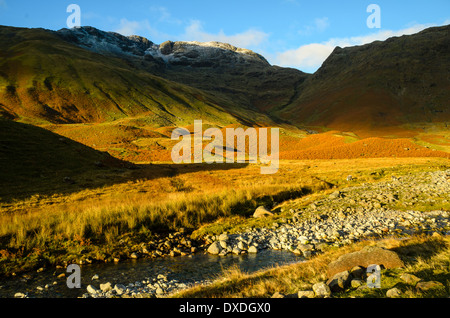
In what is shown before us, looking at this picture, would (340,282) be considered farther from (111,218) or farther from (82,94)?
(82,94)

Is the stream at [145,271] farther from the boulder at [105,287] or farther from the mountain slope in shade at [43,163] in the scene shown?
the mountain slope in shade at [43,163]

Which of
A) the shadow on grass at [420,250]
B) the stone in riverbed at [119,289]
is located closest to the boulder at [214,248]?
the stone in riverbed at [119,289]

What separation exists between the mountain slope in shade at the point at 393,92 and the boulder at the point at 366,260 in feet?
445

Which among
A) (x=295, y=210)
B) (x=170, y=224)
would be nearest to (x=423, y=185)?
(x=295, y=210)

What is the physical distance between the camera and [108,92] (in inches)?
5064

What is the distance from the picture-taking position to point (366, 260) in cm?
926

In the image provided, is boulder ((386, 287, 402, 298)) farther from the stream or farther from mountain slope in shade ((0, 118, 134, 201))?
mountain slope in shade ((0, 118, 134, 201))

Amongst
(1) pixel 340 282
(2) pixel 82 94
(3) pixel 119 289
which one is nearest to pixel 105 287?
(3) pixel 119 289

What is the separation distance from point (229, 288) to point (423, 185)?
27.4 meters

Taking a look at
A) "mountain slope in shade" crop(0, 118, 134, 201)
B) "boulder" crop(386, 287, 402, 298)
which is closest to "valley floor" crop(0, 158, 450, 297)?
"boulder" crop(386, 287, 402, 298)

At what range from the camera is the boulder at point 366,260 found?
29.2ft

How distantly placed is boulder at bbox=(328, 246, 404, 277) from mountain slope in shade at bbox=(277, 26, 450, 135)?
13579 cm

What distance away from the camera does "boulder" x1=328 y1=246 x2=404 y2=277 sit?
8915 mm
